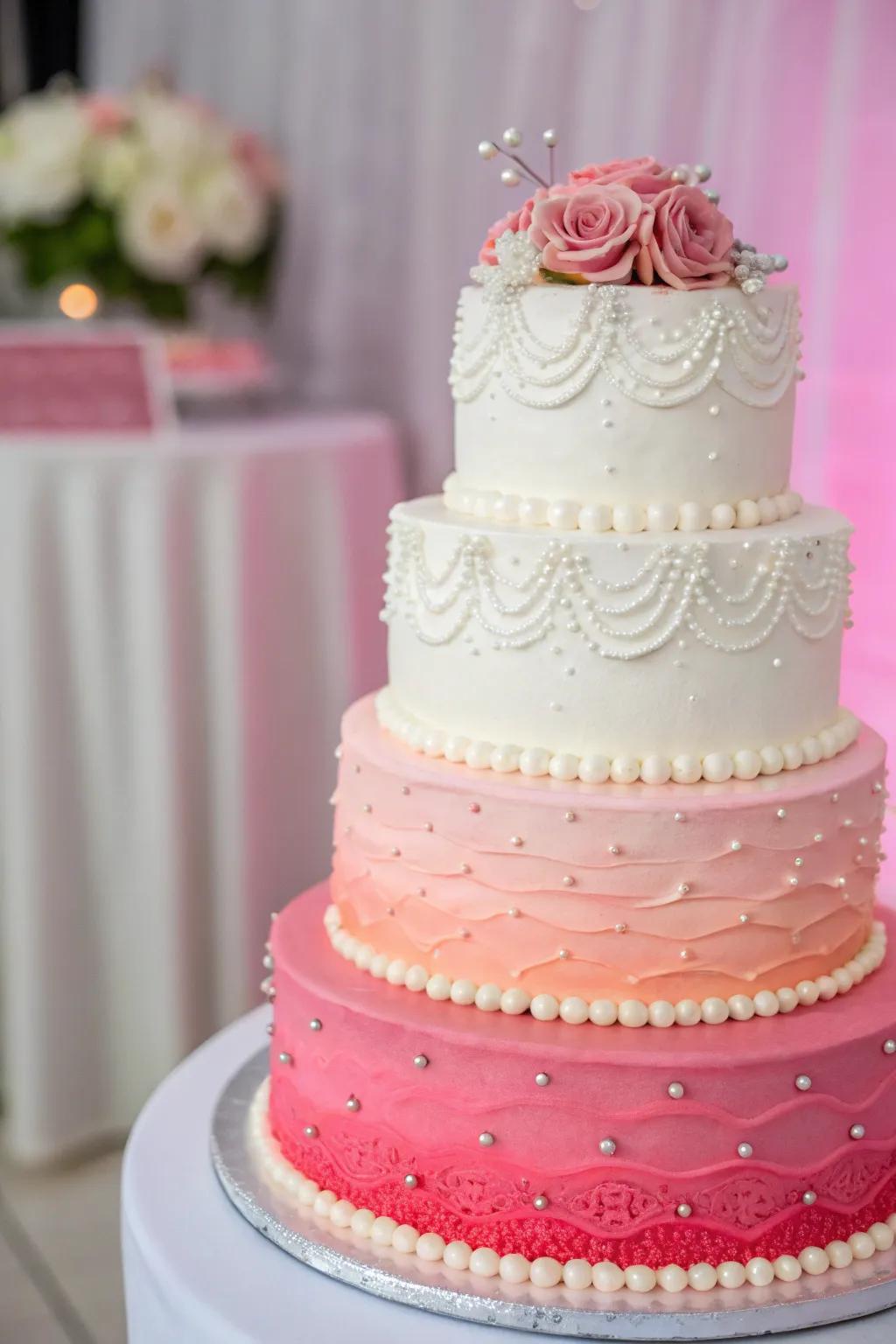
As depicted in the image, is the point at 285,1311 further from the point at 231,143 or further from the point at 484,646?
the point at 231,143

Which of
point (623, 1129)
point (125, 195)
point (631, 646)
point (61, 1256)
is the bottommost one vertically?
point (61, 1256)

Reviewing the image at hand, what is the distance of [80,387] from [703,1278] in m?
2.05

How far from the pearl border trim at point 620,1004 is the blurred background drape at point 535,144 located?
896mm

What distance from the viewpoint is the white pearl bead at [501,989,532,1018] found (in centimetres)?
123

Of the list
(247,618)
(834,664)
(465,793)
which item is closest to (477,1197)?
(465,793)

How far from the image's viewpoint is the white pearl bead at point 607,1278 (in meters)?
1.15

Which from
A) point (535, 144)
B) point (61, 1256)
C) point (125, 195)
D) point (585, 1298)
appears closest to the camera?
point (585, 1298)

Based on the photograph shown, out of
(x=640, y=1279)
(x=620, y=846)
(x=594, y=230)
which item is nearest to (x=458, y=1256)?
(x=640, y=1279)

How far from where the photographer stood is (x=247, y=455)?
2580 mm

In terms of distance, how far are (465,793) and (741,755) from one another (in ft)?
0.79

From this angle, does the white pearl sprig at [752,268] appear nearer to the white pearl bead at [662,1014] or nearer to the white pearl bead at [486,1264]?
the white pearl bead at [662,1014]

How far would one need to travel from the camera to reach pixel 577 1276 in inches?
45.5

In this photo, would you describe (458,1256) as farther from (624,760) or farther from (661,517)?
(661,517)

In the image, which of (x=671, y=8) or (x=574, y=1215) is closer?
(x=574, y=1215)
